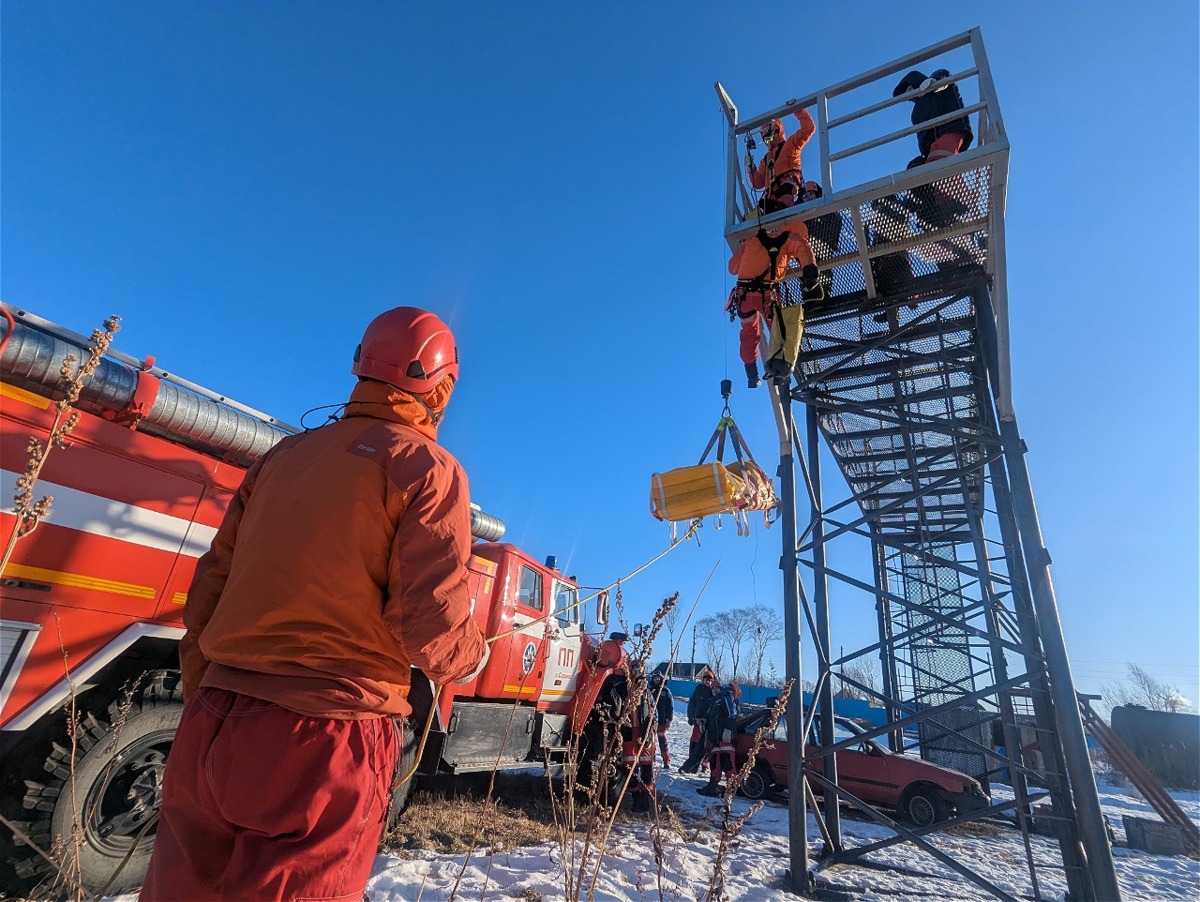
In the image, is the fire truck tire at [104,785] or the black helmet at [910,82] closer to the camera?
the fire truck tire at [104,785]

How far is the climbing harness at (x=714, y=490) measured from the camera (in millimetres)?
4809

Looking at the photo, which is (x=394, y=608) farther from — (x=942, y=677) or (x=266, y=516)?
(x=942, y=677)

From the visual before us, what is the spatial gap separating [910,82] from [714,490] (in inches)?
148

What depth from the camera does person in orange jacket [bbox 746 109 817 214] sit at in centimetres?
515

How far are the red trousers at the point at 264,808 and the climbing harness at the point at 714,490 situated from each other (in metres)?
3.66

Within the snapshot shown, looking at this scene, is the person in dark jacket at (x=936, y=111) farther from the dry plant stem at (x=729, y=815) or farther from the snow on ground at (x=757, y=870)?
the snow on ground at (x=757, y=870)

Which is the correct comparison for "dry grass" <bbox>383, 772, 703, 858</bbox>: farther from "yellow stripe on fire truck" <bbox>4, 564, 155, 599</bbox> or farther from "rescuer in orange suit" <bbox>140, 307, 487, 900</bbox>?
"rescuer in orange suit" <bbox>140, 307, 487, 900</bbox>

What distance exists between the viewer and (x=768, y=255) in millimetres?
5008

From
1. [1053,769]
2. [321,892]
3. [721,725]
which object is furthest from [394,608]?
[721,725]

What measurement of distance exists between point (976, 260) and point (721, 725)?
723 centimetres

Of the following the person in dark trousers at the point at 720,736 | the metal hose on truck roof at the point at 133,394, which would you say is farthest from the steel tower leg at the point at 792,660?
the metal hose on truck roof at the point at 133,394

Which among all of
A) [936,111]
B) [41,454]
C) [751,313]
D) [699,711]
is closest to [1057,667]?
[751,313]

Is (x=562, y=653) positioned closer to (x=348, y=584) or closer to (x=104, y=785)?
(x=104, y=785)

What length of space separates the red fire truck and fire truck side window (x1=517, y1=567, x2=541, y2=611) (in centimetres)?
306
